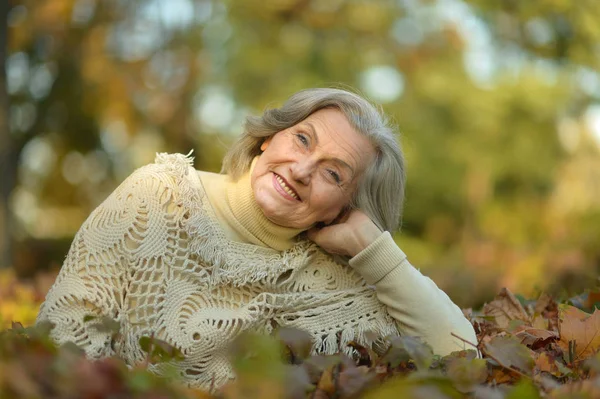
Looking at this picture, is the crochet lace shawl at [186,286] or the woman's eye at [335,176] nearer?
the crochet lace shawl at [186,286]

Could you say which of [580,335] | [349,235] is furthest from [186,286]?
[580,335]

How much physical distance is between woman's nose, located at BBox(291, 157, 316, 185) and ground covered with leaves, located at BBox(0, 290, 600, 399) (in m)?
0.69

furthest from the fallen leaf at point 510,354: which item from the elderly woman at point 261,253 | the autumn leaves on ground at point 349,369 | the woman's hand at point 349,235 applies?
the woman's hand at point 349,235

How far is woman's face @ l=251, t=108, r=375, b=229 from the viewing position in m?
2.68

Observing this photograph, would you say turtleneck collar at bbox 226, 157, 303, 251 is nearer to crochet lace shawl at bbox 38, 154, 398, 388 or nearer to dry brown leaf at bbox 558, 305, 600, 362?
crochet lace shawl at bbox 38, 154, 398, 388

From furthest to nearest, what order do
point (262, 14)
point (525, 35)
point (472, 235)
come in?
1. point (472, 235)
2. point (262, 14)
3. point (525, 35)

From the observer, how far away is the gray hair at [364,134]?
2861 millimetres

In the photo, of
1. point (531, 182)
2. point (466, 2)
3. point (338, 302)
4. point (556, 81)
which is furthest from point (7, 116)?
point (531, 182)

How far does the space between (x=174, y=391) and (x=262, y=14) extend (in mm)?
13485

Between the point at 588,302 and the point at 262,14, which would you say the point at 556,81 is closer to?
the point at 262,14

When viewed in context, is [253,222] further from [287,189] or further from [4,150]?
[4,150]

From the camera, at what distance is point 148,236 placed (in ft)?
8.20

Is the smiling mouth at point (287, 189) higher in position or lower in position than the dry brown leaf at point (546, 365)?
higher

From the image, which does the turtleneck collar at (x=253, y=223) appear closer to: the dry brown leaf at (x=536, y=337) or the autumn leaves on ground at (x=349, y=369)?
the autumn leaves on ground at (x=349, y=369)
